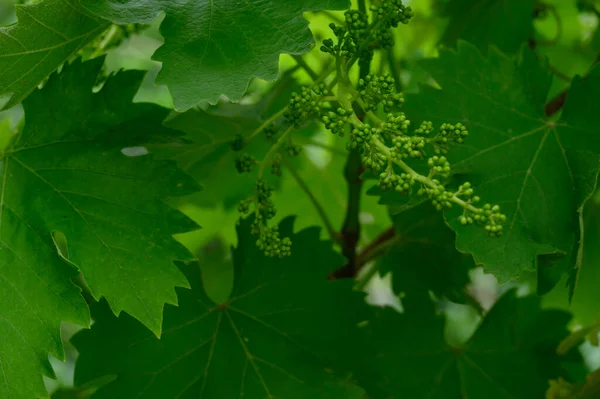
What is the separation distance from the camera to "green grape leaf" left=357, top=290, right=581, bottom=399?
55.7 inches

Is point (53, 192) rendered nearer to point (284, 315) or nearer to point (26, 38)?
point (26, 38)

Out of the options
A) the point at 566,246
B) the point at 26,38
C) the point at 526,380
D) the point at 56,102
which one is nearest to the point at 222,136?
the point at 56,102

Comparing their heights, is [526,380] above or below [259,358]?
below

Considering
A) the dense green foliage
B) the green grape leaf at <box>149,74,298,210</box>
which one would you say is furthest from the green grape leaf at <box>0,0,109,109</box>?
the green grape leaf at <box>149,74,298,210</box>

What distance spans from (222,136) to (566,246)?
66cm

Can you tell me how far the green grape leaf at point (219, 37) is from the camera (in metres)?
0.94

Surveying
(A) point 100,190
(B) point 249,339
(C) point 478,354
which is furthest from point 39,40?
(C) point 478,354

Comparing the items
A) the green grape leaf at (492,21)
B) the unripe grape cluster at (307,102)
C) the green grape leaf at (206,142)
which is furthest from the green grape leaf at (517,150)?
the green grape leaf at (492,21)

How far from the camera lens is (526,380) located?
142cm

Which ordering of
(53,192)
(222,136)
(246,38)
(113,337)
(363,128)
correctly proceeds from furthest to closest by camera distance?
1. (222,136)
2. (113,337)
3. (53,192)
4. (246,38)
5. (363,128)

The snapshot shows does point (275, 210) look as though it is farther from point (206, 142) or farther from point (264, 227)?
point (206, 142)

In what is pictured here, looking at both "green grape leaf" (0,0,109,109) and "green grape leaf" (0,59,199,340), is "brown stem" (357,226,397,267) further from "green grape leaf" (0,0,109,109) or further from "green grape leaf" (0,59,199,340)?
"green grape leaf" (0,0,109,109)

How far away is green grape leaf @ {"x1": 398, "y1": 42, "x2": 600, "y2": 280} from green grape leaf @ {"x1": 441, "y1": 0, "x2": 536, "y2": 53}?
18.6 inches

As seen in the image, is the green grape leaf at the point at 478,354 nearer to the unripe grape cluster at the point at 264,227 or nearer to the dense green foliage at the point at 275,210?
the dense green foliage at the point at 275,210
